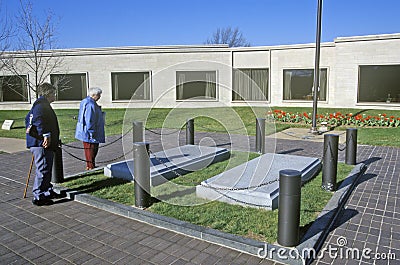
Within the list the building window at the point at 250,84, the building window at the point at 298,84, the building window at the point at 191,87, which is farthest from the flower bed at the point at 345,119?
the building window at the point at 191,87

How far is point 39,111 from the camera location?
210 inches

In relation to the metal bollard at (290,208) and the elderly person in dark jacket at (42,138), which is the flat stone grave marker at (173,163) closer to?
the elderly person in dark jacket at (42,138)

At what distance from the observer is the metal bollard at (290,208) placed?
394 centimetres

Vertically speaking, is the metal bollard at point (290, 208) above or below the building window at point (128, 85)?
below

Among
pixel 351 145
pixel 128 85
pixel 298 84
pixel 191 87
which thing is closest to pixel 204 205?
pixel 351 145

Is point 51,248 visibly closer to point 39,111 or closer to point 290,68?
point 39,111

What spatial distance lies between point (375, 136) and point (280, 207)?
10304mm

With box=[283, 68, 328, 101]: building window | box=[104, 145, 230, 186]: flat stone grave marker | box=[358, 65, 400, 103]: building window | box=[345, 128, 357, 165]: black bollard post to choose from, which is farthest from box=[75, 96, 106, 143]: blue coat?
box=[283, 68, 328, 101]: building window

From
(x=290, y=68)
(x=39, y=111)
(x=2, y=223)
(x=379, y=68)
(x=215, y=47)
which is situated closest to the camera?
(x=2, y=223)

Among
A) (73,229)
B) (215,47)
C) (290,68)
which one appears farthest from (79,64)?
(73,229)

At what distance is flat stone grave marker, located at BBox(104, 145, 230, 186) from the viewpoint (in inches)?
268

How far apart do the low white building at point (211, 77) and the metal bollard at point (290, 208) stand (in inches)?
718

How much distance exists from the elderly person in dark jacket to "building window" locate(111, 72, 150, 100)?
20148 mm

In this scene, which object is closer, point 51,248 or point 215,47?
point 51,248
